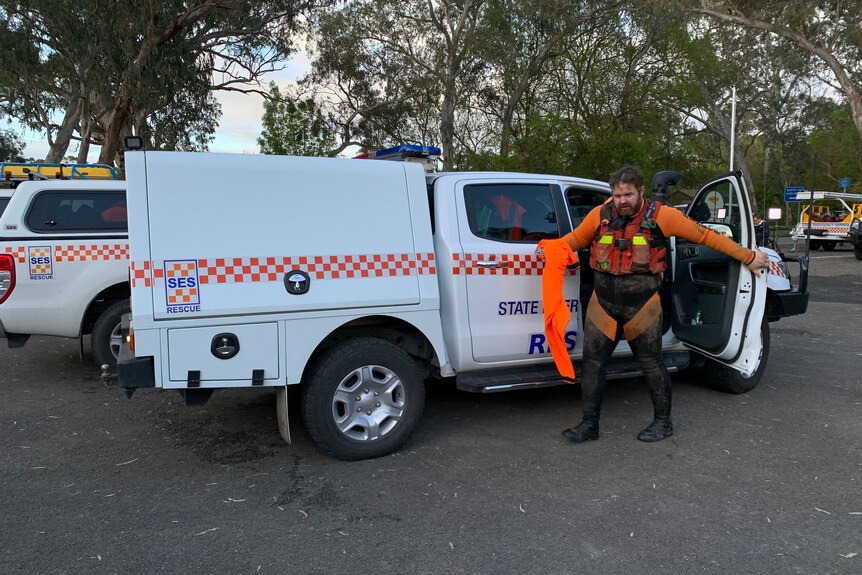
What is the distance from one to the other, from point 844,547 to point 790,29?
76.8 feet

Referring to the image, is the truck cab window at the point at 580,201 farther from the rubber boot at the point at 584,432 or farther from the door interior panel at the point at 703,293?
the rubber boot at the point at 584,432

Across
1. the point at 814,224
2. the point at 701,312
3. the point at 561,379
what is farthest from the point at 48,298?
the point at 814,224

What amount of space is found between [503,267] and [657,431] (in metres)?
1.56

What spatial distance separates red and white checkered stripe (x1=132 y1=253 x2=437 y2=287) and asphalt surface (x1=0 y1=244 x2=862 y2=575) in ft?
3.99

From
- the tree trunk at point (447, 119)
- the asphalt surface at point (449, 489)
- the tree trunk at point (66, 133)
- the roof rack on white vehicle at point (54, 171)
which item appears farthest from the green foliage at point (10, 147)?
the asphalt surface at point (449, 489)

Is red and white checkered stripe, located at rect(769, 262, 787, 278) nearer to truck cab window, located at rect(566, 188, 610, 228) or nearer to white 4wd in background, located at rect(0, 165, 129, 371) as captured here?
truck cab window, located at rect(566, 188, 610, 228)

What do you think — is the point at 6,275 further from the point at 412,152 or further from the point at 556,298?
the point at 556,298

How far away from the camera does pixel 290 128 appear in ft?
89.1

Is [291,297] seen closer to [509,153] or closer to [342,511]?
[342,511]

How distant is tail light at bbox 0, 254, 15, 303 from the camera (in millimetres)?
6074

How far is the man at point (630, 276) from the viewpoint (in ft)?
14.6

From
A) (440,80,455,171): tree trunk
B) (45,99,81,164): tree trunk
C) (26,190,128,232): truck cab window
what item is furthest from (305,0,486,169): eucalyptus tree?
(26,190,128,232): truck cab window

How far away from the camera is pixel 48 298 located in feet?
20.5

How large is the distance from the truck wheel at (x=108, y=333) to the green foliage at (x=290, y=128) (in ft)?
63.6
